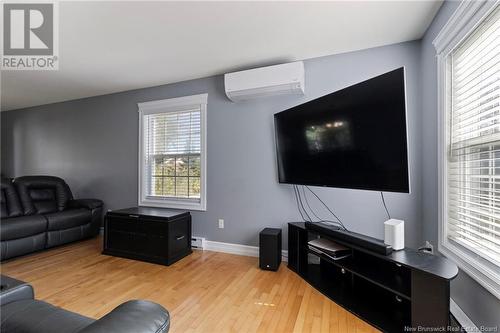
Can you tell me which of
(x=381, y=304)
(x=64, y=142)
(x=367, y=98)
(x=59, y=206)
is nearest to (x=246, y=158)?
(x=367, y=98)

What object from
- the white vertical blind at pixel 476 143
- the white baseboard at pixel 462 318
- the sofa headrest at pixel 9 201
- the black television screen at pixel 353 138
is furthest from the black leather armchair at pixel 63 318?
the sofa headrest at pixel 9 201

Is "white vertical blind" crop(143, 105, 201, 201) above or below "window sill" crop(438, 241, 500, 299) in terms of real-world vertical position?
above

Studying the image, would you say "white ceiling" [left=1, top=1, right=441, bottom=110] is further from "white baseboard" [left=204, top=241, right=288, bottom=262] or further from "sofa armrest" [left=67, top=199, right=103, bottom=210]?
"white baseboard" [left=204, top=241, right=288, bottom=262]

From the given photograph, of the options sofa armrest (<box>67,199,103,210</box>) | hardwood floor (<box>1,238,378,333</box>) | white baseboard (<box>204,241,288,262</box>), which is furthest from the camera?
sofa armrest (<box>67,199,103,210</box>)

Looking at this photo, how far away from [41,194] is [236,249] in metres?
3.04

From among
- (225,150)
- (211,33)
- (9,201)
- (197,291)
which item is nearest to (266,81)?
(211,33)

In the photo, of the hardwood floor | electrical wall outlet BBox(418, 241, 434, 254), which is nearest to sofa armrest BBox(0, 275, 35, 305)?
the hardwood floor

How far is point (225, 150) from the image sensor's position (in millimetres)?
3076

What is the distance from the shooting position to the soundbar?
1.62 m

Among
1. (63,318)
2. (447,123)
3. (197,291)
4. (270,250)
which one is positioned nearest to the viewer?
(63,318)

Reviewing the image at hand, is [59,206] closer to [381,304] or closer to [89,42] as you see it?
[89,42]

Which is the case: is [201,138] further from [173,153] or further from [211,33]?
[211,33]

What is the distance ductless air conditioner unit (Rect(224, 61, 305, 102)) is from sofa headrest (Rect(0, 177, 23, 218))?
3127 millimetres

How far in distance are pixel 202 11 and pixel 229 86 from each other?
990 mm
